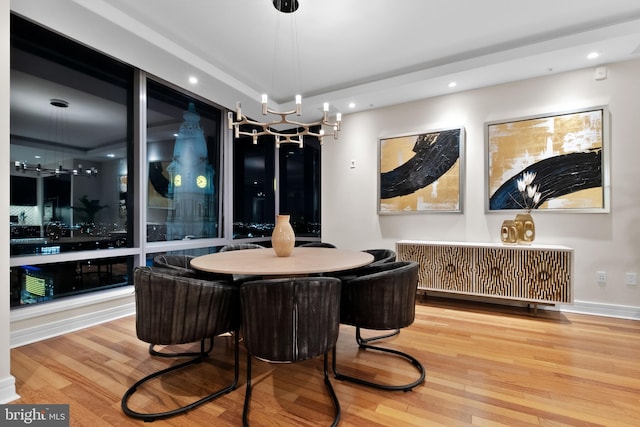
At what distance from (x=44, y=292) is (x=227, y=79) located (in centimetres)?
307

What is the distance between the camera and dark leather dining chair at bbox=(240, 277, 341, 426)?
1.55 meters

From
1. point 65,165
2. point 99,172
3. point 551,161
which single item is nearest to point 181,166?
point 99,172

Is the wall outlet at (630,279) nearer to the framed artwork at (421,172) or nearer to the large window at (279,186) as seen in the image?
the framed artwork at (421,172)

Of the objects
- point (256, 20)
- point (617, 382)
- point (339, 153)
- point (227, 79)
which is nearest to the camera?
point (617, 382)

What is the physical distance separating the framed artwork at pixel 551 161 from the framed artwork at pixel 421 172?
15.7 inches

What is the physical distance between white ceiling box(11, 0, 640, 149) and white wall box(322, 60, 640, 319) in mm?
231

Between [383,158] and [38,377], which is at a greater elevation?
[383,158]

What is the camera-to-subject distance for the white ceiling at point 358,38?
266 cm

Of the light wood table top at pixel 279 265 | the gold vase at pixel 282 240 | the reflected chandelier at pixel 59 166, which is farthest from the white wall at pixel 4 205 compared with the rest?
the gold vase at pixel 282 240

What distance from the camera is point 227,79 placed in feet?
12.8

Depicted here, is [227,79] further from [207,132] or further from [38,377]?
[38,377]

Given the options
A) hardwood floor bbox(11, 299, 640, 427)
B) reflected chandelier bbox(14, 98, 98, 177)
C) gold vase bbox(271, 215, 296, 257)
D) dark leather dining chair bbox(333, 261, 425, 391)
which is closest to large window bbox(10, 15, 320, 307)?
reflected chandelier bbox(14, 98, 98, 177)

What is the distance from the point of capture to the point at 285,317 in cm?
155

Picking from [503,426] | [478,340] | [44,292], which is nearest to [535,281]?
[478,340]
